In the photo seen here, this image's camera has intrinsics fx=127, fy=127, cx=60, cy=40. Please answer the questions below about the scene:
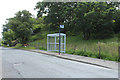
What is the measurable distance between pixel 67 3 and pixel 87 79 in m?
31.8

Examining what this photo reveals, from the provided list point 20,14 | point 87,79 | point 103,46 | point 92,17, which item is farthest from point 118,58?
point 20,14

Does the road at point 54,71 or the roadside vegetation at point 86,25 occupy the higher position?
the roadside vegetation at point 86,25

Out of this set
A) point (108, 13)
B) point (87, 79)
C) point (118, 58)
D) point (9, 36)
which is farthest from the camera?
point (9, 36)

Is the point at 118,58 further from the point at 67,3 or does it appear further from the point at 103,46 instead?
the point at 67,3

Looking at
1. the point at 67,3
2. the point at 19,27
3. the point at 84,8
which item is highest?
the point at 67,3

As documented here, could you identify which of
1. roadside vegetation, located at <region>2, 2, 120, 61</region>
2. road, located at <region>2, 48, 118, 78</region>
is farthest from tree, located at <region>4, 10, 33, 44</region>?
road, located at <region>2, 48, 118, 78</region>

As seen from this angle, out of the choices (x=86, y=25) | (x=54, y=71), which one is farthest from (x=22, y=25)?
(x=54, y=71)

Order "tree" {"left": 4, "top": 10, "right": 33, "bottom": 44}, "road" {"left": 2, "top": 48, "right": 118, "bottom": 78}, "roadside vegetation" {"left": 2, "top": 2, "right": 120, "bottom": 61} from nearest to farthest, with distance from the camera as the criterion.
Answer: "road" {"left": 2, "top": 48, "right": 118, "bottom": 78} < "roadside vegetation" {"left": 2, "top": 2, "right": 120, "bottom": 61} < "tree" {"left": 4, "top": 10, "right": 33, "bottom": 44}

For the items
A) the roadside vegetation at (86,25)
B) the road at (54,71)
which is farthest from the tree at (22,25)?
the road at (54,71)

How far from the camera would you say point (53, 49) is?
19.1 m

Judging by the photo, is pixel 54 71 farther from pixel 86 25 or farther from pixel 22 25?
pixel 22 25

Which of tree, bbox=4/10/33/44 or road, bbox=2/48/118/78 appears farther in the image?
tree, bbox=4/10/33/44

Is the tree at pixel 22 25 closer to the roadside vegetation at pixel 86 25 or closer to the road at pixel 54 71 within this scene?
the roadside vegetation at pixel 86 25

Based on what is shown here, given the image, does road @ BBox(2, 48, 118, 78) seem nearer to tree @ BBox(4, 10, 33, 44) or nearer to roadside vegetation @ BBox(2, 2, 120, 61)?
roadside vegetation @ BBox(2, 2, 120, 61)
